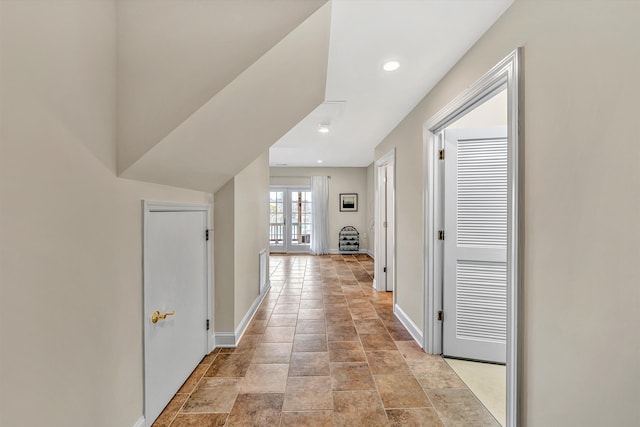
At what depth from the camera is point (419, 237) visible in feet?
8.82

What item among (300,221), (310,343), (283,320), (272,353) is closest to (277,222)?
(300,221)

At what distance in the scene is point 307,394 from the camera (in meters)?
1.90

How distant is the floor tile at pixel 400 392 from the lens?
1813mm

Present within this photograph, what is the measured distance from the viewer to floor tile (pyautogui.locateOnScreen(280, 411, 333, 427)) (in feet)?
5.37

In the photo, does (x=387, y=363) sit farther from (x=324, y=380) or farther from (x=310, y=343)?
(x=310, y=343)

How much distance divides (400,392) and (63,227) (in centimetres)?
212

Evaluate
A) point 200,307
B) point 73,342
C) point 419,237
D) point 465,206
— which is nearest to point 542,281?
point 465,206

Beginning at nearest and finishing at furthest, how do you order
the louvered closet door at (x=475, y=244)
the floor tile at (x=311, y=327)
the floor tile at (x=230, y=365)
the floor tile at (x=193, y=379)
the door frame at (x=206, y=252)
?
the door frame at (x=206, y=252)
the floor tile at (x=193, y=379)
the floor tile at (x=230, y=365)
the louvered closet door at (x=475, y=244)
the floor tile at (x=311, y=327)

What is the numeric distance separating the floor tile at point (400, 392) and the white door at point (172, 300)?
1.42 meters

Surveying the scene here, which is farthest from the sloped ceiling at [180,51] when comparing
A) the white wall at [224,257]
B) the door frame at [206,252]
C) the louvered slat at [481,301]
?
the louvered slat at [481,301]

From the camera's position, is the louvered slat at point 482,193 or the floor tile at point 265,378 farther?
the louvered slat at point 482,193

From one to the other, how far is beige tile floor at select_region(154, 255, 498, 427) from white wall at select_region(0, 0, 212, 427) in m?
0.55

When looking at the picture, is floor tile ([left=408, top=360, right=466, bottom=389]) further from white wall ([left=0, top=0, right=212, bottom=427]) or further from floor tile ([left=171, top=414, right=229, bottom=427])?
white wall ([left=0, top=0, right=212, bottom=427])

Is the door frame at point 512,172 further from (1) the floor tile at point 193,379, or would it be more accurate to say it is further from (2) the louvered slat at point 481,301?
(1) the floor tile at point 193,379
